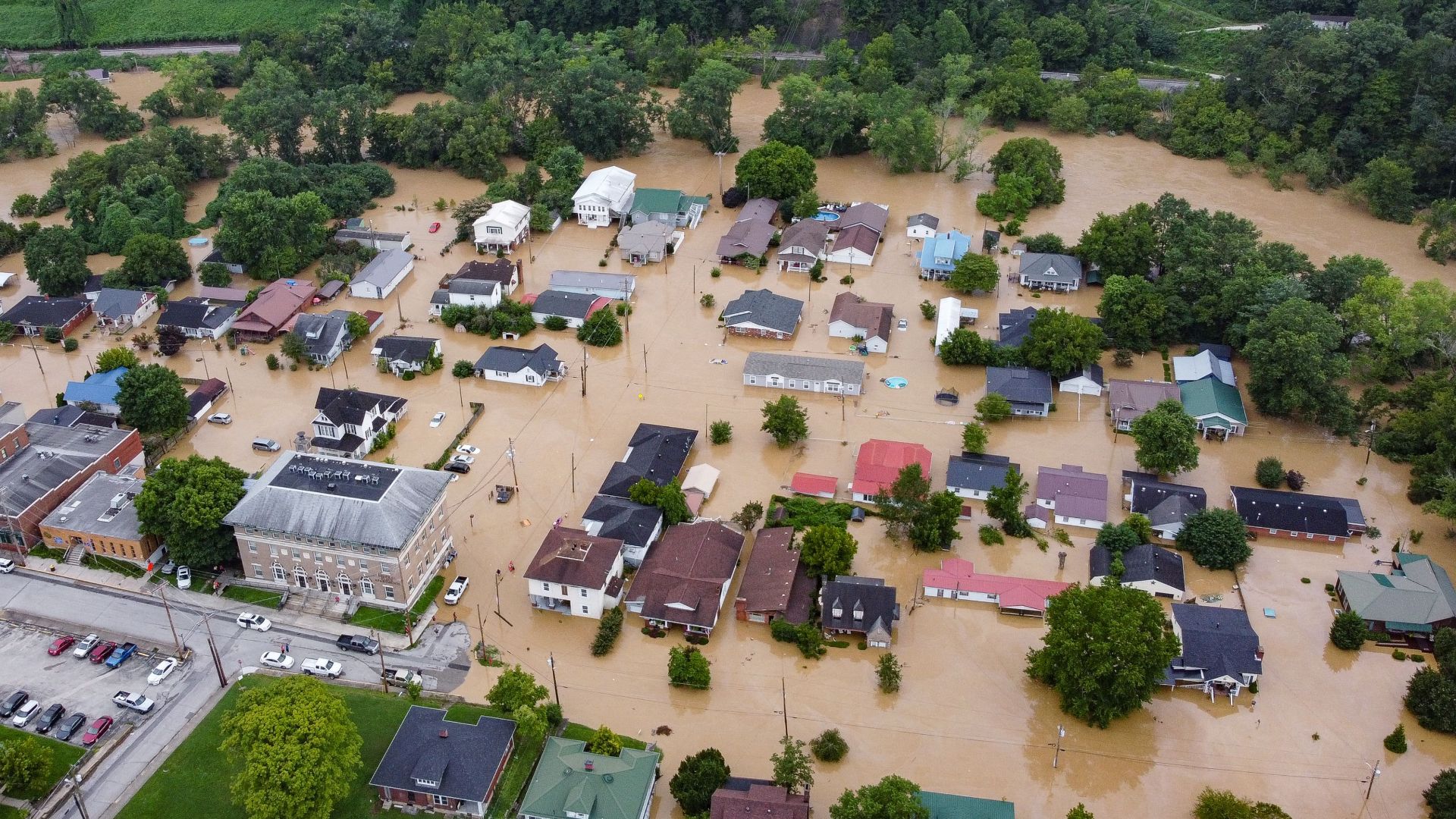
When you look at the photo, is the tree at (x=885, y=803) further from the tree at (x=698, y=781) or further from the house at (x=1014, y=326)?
the house at (x=1014, y=326)

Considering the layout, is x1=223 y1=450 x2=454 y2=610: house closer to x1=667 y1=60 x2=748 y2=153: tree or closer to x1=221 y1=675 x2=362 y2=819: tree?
x1=221 y1=675 x2=362 y2=819: tree

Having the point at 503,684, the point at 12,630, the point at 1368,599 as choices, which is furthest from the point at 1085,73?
the point at 12,630

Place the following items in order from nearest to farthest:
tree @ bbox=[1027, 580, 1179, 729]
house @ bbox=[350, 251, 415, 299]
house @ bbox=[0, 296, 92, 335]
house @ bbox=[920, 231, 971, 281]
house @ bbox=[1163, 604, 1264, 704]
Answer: tree @ bbox=[1027, 580, 1179, 729] < house @ bbox=[1163, 604, 1264, 704] < house @ bbox=[0, 296, 92, 335] < house @ bbox=[350, 251, 415, 299] < house @ bbox=[920, 231, 971, 281]

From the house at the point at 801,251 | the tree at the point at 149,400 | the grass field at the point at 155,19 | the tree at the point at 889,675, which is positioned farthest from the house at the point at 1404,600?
the grass field at the point at 155,19

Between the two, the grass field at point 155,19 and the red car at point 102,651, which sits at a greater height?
the grass field at point 155,19

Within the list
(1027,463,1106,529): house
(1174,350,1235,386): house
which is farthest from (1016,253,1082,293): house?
(1027,463,1106,529): house

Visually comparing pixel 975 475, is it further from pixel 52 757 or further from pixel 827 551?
pixel 52 757

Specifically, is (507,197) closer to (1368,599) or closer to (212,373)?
(212,373)
